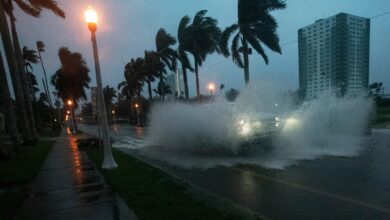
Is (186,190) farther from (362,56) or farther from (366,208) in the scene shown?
(362,56)

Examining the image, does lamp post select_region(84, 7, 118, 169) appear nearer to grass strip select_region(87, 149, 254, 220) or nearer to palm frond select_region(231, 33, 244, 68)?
grass strip select_region(87, 149, 254, 220)

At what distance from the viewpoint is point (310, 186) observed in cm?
700

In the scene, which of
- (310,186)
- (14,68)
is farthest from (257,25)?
(310,186)

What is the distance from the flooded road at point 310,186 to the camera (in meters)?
5.50

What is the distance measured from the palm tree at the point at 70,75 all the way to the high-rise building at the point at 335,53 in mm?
30909

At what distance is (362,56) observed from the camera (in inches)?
944

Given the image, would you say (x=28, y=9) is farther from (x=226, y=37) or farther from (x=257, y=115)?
(x=257, y=115)

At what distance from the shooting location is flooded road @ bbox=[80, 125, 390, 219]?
5.50 metres

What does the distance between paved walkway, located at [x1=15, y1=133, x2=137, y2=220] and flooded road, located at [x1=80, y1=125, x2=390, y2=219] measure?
2.14m

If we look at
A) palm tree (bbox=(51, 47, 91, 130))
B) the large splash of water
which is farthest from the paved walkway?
palm tree (bbox=(51, 47, 91, 130))

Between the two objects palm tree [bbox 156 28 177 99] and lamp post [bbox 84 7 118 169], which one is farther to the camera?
palm tree [bbox 156 28 177 99]

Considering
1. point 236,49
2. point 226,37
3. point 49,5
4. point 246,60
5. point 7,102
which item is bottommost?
point 7,102

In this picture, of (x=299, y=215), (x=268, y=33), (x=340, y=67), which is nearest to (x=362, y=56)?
(x=340, y=67)

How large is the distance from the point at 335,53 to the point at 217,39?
12735mm
